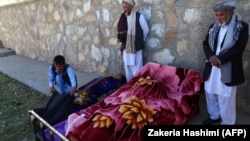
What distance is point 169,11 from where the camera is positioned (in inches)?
167

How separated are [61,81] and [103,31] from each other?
6.06 feet

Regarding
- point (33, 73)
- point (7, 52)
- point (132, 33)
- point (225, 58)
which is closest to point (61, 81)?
point (132, 33)

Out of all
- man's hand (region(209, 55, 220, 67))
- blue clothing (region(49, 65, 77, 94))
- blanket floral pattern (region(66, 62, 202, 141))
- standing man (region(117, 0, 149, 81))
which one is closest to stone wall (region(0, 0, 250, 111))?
standing man (region(117, 0, 149, 81))

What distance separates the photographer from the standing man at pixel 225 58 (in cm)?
304

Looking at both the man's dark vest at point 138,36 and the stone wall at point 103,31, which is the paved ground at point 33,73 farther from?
the man's dark vest at point 138,36

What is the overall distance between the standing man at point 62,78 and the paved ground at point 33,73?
45.2 inches

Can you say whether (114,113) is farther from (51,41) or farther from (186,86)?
(51,41)

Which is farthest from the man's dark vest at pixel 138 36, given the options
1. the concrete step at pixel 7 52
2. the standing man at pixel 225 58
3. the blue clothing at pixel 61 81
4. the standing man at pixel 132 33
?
the concrete step at pixel 7 52

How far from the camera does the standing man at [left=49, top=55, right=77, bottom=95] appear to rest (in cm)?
411

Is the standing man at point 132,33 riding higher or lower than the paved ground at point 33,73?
higher

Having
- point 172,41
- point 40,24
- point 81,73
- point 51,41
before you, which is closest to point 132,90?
point 172,41

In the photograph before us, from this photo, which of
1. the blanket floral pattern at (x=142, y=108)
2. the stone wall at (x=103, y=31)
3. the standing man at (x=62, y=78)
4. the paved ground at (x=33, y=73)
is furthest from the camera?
the standing man at (x=62, y=78)

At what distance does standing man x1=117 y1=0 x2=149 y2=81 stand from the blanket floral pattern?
1.77 ft

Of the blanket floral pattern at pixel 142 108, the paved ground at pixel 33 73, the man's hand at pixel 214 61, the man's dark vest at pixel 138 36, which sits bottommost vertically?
the paved ground at pixel 33 73
